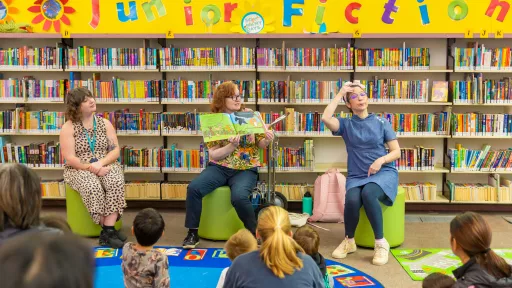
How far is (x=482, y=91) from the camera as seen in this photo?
5566 mm

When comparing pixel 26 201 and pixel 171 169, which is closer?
pixel 26 201

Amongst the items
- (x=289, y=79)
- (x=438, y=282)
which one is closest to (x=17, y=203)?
(x=438, y=282)

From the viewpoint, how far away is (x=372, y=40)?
19.3 feet

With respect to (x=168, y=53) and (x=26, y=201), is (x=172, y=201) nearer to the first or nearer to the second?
(x=168, y=53)

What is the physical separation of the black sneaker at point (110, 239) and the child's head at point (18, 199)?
273 cm

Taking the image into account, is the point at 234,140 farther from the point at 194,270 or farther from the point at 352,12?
the point at 352,12

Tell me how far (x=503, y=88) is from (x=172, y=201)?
3.36 meters

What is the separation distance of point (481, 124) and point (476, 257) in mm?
3526

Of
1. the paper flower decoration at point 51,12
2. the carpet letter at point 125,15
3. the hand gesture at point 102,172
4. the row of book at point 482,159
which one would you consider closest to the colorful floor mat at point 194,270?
the hand gesture at point 102,172

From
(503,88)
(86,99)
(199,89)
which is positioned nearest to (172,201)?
(199,89)

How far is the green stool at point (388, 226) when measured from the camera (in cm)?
464

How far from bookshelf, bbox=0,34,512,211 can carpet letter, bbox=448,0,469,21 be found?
0.24m

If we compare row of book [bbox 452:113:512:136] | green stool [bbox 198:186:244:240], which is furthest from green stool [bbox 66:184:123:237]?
row of book [bbox 452:113:512:136]

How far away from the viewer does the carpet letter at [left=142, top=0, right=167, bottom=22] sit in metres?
5.93
